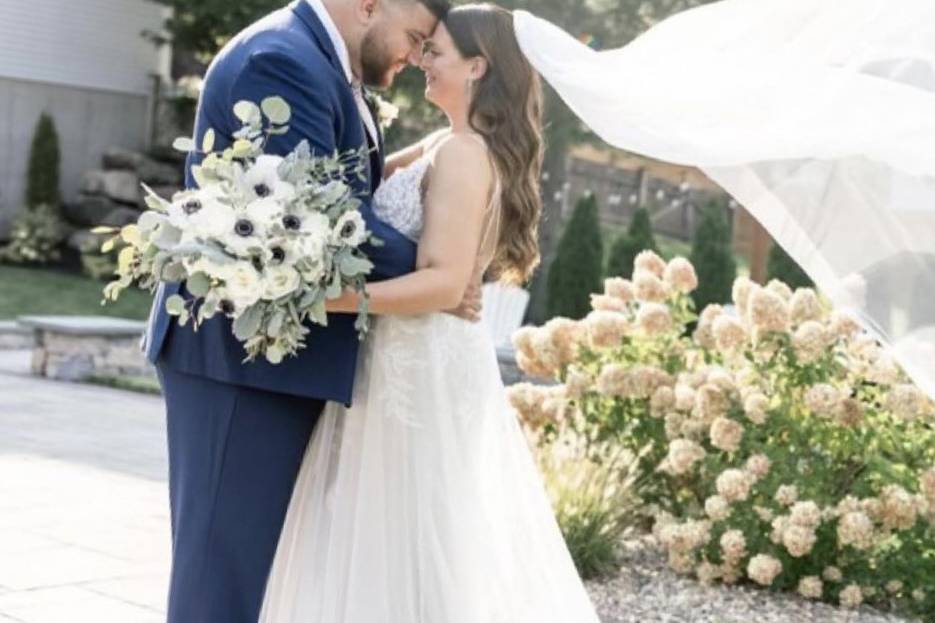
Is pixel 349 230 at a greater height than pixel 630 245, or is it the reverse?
pixel 630 245

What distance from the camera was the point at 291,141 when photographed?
12.6 feet

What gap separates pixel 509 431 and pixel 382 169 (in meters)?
0.76

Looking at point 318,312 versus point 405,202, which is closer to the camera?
point 318,312

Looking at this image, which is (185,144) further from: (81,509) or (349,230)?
(81,509)

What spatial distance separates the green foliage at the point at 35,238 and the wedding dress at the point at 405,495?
66.0 ft

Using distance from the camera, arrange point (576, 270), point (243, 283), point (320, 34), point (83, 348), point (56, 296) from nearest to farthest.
→ point (243, 283) → point (320, 34) → point (83, 348) → point (576, 270) → point (56, 296)

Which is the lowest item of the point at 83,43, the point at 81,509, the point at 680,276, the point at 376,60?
the point at 81,509

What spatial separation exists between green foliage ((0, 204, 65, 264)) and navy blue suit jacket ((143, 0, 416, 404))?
2028 centimetres

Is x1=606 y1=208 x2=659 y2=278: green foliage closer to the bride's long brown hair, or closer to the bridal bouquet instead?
the bride's long brown hair

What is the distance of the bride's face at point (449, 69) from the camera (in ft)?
13.6

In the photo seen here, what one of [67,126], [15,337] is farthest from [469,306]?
[67,126]

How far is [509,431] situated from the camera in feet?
14.7

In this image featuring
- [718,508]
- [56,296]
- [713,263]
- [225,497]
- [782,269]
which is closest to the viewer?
[225,497]

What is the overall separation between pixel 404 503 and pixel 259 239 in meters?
0.93
